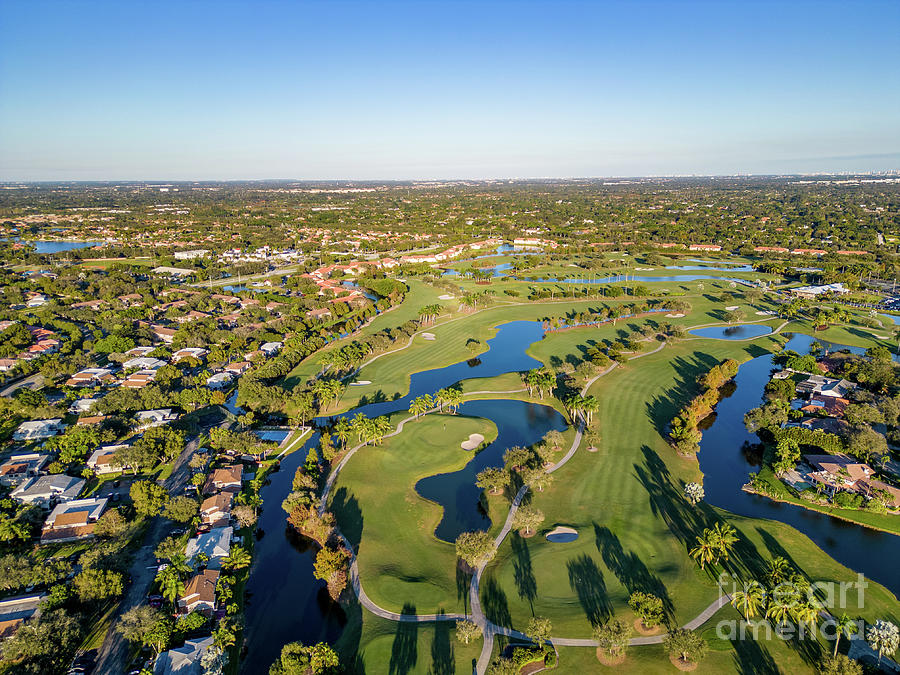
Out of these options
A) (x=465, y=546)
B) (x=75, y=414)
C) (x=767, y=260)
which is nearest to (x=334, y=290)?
(x=75, y=414)

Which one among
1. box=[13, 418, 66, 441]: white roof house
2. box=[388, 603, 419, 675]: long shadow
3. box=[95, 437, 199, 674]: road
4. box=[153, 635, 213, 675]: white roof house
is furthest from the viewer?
box=[13, 418, 66, 441]: white roof house

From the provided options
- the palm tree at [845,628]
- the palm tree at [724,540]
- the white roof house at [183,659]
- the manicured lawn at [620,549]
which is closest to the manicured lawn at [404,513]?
the manicured lawn at [620,549]

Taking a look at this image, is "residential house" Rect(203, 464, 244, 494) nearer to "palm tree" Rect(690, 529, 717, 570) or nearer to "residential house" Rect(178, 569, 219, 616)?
"residential house" Rect(178, 569, 219, 616)

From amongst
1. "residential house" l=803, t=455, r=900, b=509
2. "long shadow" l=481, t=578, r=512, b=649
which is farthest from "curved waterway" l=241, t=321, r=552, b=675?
"residential house" l=803, t=455, r=900, b=509

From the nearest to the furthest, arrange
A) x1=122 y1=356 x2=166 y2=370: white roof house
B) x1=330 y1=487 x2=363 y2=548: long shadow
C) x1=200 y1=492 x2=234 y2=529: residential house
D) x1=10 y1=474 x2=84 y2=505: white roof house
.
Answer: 1. x1=330 y1=487 x2=363 y2=548: long shadow
2. x1=200 y1=492 x2=234 y2=529: residential house
3. x1=10 y1=474 x2=84 y2=505: white roof house
4. x1=122 y1=356 x2=166 y2=370: white roof house

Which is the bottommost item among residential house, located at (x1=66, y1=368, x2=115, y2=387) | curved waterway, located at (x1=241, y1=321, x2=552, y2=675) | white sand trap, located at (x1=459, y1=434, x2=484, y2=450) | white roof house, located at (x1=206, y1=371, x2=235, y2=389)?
curved waterway, located at (x1=241, y1=321, x2=552, y2=675)

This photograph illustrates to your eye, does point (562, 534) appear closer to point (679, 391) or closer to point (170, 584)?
point (170, 584)

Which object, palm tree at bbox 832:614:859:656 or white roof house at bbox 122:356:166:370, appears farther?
white roof house at bbox 122:356:166:370
